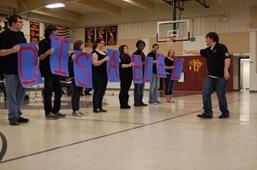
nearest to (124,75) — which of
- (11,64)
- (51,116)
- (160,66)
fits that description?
(160,66)

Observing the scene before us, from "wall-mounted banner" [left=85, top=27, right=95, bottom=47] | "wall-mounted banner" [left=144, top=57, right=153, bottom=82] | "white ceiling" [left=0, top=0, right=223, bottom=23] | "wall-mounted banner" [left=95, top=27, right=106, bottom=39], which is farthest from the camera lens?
"wall-mounted banner" [left=85, top=27, right=95, bottom=47]

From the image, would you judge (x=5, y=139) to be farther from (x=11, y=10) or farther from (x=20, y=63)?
(x=11, y=10)

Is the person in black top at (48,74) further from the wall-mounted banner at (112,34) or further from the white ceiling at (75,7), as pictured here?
the wall-mounted banner at (112,34)

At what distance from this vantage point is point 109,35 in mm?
23172

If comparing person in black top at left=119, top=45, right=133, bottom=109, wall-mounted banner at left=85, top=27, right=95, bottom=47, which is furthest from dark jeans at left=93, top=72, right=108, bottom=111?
wall-mounted banner at left=85, top=27, right=95, bottom=47

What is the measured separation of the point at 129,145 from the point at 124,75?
439 cm

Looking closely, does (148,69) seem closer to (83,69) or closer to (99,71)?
(99,71)

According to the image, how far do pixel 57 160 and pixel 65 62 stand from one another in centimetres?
326

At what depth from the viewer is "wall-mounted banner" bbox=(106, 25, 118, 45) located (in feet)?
75.4

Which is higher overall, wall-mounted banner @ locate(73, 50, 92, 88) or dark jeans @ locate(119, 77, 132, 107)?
wall-mounted banner @ locate(73, 50, 92, 88)

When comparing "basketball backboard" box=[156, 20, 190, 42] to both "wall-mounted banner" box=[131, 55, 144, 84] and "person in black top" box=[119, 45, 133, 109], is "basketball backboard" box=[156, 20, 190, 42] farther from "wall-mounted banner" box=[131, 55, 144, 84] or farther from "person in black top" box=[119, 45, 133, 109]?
"person in black top" box=[119, 45, 133, 109]

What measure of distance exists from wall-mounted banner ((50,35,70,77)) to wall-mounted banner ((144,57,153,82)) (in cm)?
300

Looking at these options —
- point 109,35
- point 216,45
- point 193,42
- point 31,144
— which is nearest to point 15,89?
point 31,144

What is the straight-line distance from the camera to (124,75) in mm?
7980
